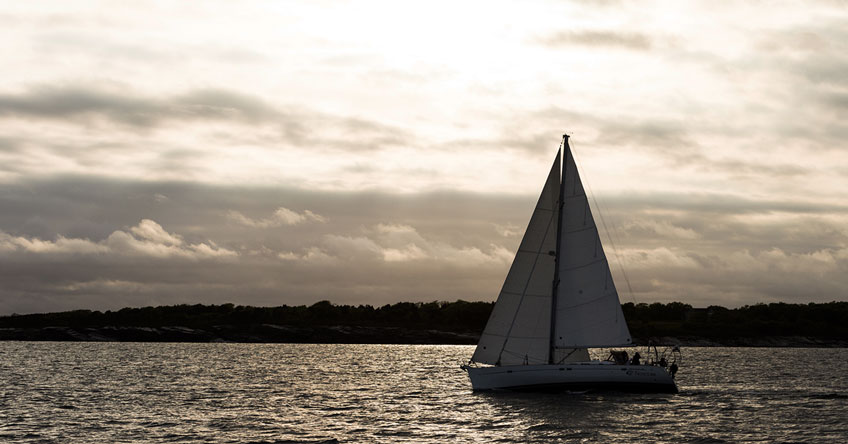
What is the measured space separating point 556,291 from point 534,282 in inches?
65.5

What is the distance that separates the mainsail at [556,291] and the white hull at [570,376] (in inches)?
55.6

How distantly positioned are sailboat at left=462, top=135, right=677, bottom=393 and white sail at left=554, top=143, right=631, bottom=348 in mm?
69

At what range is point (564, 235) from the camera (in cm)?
5962

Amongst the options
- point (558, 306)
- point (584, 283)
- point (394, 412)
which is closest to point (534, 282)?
point (558, 306)

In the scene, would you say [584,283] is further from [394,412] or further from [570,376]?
[394,412]

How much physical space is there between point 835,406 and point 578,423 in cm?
2450

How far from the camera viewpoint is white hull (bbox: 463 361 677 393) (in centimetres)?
5847

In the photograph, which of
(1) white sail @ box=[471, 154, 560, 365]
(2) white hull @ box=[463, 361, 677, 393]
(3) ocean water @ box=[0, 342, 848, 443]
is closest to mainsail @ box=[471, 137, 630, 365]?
(1) white sail @ box=[471, 154, 560, 365]

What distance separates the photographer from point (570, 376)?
58688mm

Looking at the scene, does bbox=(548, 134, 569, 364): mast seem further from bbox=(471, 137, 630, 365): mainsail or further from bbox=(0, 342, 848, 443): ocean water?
bbox=(0, 342, 848, 443): ocean water

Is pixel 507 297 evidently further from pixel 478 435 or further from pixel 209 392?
pixel 209 392

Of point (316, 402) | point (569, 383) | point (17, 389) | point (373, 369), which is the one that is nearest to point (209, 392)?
point (316, 402)

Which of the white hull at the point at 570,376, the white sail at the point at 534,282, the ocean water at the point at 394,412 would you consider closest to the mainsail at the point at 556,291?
the white sail at the point at 534,282

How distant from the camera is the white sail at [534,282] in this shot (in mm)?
59875
